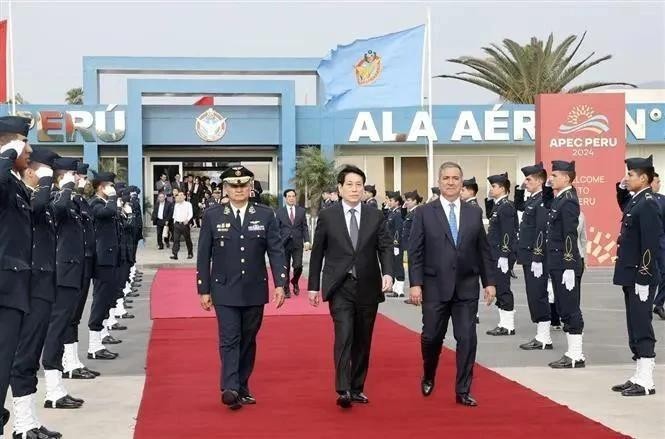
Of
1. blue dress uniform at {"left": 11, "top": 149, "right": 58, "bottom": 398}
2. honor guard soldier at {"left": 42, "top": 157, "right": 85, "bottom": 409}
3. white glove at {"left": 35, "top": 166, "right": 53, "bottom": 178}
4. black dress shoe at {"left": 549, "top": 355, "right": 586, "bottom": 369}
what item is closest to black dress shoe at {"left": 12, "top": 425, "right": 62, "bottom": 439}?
blue dress uniform at {"left": 11, "top": 149, "right": 58, "bottom": 398}

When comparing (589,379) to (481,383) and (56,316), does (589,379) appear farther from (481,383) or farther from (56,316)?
(56,316)

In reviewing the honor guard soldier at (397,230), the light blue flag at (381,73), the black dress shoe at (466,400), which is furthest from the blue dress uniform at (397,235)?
the black dress shoe at (466,400)

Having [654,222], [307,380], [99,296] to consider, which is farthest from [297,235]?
[654,222]

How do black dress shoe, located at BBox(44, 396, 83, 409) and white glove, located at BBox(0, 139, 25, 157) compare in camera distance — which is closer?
white glove, located at BBox(0, 139, 25, 157)

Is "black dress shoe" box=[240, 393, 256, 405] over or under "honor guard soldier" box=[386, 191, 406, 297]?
under

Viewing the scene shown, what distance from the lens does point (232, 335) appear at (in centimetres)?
782

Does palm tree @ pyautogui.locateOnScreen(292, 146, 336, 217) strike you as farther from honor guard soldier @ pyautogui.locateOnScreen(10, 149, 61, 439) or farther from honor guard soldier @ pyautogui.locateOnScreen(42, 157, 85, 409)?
honor guard soldier @ pyautogui.locateOnScreen(10, 149, 61, 439)

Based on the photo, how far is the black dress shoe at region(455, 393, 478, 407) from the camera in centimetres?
760

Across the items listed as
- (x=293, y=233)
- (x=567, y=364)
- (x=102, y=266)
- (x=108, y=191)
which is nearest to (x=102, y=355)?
(x=102, y=266)

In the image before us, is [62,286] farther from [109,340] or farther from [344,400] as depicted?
[109,340]

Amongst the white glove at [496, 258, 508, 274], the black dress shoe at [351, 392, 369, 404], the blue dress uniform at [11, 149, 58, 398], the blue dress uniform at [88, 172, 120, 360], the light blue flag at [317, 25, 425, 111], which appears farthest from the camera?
the light blue flag at [317, 25, 425, 111]

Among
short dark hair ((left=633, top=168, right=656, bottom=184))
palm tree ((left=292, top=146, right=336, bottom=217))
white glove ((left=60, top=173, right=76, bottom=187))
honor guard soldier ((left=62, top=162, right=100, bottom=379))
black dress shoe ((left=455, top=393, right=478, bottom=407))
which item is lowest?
black dress shoe ((left=455, top=393, right=478, bottom=407))

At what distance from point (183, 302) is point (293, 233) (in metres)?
2.37

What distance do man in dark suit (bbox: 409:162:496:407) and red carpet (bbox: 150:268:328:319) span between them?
19.9 feet
